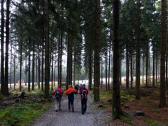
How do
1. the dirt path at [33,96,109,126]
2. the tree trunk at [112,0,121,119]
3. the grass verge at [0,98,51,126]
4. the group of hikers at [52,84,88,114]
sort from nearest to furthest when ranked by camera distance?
1. the grass verge at [0,98,51,126]
2. the dirt path at [33,96,109,126]
3. the tree trunk at [112,0,121,119]
4. the group of hikers at [52,84,88,114]

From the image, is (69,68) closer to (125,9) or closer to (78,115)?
(125,9)

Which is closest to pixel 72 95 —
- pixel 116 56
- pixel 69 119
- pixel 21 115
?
pixel 69 119

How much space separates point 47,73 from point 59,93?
6403 millimetres

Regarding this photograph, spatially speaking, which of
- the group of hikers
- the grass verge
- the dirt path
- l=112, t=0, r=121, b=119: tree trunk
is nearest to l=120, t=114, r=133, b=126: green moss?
l=112, t=0, r=121, b=119: tree trunk

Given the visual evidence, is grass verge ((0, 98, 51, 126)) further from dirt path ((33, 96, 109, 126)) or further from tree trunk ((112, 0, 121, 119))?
tree trunk ((112, 0, 121, 119))

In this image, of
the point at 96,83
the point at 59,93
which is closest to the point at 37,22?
the point at 96,83

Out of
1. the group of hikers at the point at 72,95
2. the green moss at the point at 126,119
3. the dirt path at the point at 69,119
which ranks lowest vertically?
the dirt path at the point at 69,119

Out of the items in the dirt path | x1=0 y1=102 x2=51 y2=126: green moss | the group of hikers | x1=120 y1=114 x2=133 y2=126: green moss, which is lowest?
the dirt path

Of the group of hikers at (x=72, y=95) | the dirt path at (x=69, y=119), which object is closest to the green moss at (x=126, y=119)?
the dirt path at (x=69, y=119)

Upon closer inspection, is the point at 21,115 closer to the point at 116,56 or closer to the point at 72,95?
the point at 72,95

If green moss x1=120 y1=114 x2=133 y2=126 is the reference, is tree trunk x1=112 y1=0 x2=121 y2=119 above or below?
above

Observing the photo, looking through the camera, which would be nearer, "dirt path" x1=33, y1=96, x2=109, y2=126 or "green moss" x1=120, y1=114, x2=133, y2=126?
"dirt path" x1=33, y1=96, x2=109, y2=126

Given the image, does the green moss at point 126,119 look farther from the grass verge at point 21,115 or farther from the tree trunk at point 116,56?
the grass verge at point 21,115

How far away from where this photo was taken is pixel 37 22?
33.5 metres
